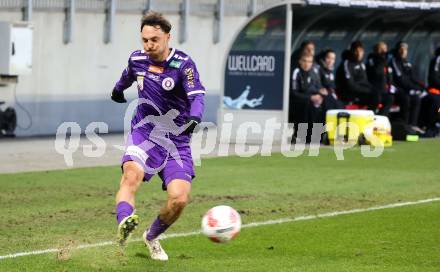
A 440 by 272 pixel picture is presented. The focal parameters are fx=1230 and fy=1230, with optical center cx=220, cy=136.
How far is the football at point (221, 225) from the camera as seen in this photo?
9258 millimetres

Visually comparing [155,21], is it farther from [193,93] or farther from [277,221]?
[277,221]

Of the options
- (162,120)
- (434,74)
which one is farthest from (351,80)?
(162,120)

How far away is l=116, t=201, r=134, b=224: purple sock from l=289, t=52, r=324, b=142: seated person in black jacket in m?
13.2

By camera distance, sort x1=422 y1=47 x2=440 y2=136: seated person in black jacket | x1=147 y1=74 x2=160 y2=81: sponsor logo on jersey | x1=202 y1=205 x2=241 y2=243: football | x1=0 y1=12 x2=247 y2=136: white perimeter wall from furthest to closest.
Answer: x1=422 y1=47 x2=440 y2=136: seated person in black jacket
x1=0 y1=12 x2=247 y2=136: white perimeter wall
x1=147 y1=74 x2=160 y2=81: sponsor logo on jersey
x1=202 y1=205 x2=241 y2=243: football

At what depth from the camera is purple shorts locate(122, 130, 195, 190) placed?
381 inches

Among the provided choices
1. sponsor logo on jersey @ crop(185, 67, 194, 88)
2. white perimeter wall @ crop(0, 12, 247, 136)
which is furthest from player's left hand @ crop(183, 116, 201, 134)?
white perimeter wall @ crop(0, 12, 247, 136)

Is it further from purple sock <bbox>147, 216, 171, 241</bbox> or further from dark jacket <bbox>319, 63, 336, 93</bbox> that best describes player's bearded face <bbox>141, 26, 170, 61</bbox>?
dark jacket <bbox>319, 63, 336, 93</bbox>

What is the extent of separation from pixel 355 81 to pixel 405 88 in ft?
6.01

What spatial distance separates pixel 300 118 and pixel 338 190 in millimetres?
6832

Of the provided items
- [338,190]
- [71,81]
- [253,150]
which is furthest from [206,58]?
[338,190]

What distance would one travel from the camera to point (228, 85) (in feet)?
72.7

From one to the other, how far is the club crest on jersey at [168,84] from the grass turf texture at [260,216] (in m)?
1.38

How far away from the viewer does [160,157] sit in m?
9.76

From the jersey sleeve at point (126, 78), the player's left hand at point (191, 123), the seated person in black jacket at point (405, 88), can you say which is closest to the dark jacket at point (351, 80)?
the seated person in black jacket at point (405, 88)
